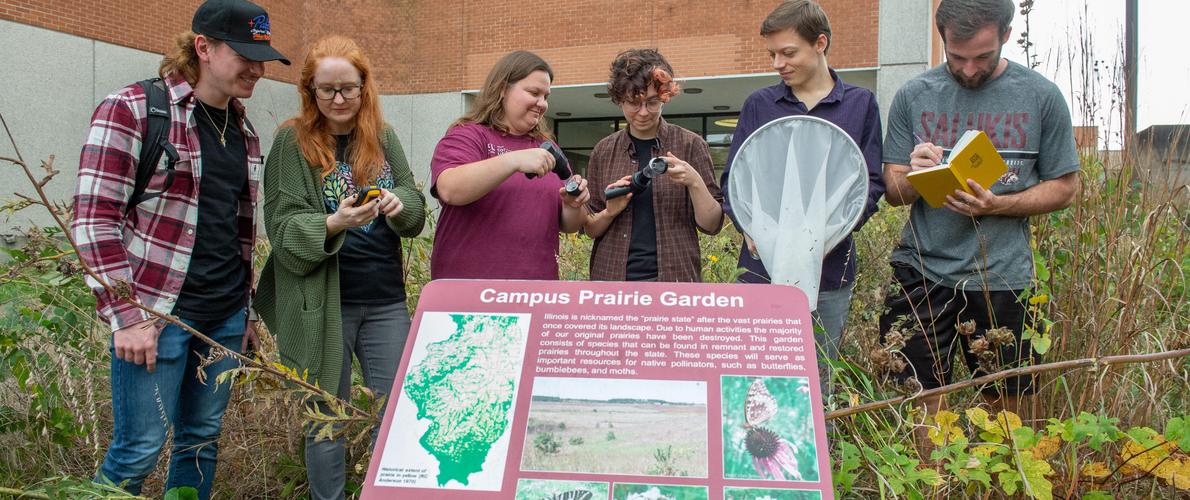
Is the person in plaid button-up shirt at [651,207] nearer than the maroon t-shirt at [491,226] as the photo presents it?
No

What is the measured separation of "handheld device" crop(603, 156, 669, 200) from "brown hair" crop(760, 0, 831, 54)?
0.57 meters

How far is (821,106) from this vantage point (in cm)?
279

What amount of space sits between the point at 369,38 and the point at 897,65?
424 inches

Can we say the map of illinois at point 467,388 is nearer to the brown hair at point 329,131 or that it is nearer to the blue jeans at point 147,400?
the blue jeans at point 147,400

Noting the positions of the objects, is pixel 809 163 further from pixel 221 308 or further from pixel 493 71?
pixel 221 308

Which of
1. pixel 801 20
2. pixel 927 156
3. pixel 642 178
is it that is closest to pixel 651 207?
pixel 642 178

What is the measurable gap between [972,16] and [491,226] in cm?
164

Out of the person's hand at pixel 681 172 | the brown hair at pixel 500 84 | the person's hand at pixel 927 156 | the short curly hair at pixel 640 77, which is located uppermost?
the short curly hair at pixel 640 77

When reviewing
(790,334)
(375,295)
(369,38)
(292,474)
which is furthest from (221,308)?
(369,38)

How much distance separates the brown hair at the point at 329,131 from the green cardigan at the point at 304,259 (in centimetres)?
4

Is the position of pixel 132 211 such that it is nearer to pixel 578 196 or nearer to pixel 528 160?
pixel 528 160

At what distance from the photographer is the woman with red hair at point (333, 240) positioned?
255cm

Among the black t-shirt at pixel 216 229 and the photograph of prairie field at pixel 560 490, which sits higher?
the black t-shirt at pixel 216 229

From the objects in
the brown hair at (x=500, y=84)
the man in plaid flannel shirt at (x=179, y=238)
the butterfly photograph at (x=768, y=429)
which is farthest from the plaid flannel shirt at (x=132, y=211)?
the butterfly photograph at (x=768, y=429)
